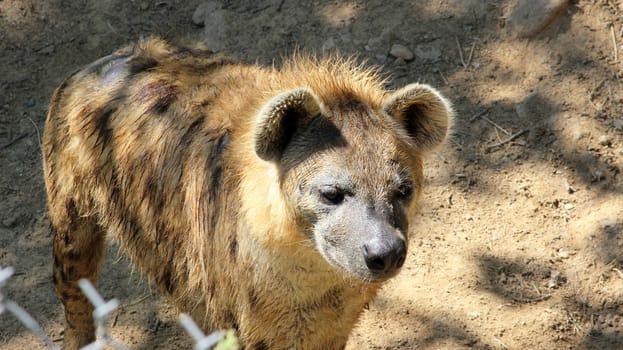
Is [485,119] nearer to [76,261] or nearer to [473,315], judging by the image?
[473,315]

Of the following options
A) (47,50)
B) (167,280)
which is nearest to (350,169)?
(167,280)

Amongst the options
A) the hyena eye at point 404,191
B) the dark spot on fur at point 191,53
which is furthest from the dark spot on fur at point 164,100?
the hyena eye at point 404,191

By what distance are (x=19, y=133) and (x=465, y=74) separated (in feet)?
10.5

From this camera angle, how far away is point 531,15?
19.4 feet

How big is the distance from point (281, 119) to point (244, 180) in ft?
1.24

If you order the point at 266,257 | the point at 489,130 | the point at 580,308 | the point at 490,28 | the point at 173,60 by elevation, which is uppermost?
the point at 173,60

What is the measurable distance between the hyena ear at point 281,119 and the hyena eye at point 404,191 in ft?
1.54

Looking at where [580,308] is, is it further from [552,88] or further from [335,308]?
[335,308]

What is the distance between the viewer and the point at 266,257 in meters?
3.63

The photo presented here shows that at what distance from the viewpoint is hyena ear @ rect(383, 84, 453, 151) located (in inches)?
142

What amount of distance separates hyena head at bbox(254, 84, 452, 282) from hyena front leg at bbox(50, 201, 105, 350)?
1.51 meters

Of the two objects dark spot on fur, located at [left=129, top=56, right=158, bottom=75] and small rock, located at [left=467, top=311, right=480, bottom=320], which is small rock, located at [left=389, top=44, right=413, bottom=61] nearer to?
small rock, located at [left=467, top=311, right=480, bottom=320]

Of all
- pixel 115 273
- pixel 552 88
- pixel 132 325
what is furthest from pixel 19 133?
pixel 552 88

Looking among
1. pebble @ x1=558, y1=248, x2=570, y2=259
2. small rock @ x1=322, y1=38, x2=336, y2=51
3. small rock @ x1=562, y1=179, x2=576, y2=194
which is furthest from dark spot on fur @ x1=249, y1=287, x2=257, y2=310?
small rock @ x1=322, y1=38, x2=336, y2=51
